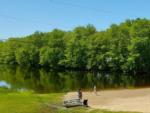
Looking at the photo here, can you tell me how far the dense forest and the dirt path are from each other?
69.2 m

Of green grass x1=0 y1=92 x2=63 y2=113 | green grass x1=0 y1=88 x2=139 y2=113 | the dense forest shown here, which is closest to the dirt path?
green grass x1=0 y1=88 x2=139 y2=113

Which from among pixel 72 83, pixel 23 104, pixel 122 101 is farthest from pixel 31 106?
pixel 72 83

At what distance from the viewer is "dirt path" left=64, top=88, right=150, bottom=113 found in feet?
160

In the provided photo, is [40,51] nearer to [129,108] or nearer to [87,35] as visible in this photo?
[87,35]

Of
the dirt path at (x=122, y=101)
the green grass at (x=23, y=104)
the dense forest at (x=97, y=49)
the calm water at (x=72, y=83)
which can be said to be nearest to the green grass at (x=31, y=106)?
the green grass at (x=23, y=104)

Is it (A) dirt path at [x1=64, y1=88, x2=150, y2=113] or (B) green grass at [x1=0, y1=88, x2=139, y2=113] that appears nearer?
(B) green grass at [x1=0, y1=88, x2=139, y2=113]

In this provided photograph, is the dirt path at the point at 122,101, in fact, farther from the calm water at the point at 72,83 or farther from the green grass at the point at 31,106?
the calm water at the point at 72,83

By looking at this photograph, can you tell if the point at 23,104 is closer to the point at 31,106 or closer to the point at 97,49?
the point at 31,106

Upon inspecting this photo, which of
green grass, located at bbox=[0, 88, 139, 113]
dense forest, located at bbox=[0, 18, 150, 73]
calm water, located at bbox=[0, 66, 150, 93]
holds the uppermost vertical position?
dense forest, located at bbox=[0, 18, 150, 73]

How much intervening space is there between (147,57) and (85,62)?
28.3 m

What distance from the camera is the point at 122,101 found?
54688 millimetres

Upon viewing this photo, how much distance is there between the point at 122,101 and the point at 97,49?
95689 mm

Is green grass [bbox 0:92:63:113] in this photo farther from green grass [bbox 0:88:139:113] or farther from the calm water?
the calm water

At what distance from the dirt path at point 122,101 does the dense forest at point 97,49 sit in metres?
69.2
